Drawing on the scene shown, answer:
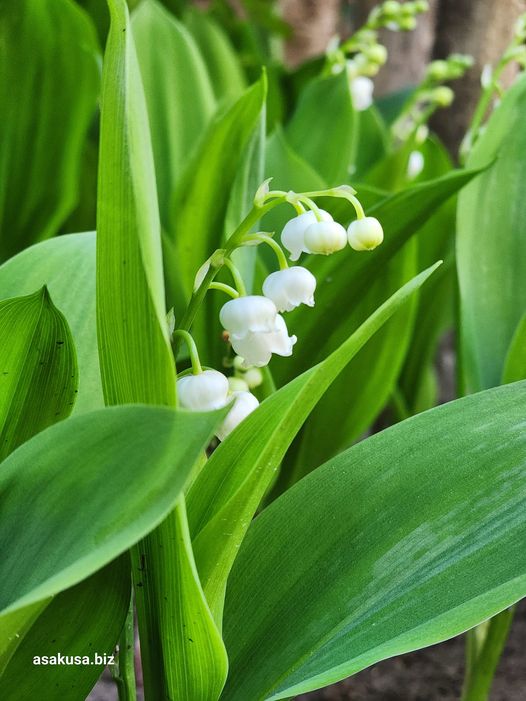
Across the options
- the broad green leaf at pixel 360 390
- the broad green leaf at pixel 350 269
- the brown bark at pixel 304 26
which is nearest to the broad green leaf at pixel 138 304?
the broad green leaf at pixel 350 269

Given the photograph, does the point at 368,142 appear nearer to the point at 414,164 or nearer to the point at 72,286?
the point at 414,164

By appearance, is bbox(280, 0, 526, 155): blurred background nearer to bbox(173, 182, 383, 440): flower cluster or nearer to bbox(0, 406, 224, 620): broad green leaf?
bbox(173, 182, 383, 440): flower cluster

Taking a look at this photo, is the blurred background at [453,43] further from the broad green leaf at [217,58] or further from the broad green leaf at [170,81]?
the broad green leaf at [170,81]

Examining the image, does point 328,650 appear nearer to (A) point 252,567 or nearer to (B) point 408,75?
(A) point 252,567

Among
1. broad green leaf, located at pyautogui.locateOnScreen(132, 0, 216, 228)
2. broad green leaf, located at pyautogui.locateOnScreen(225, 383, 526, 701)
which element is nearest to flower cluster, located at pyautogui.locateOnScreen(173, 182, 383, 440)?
broad green leaf, located at pyautogui.locateOnScreen(225, 383, 526, 701)

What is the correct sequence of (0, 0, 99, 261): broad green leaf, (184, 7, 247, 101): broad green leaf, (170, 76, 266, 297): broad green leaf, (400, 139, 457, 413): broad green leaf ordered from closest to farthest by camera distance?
(170, 76, 266, 297): broad green leaf
(0, 0, 99, 261): broad green leaf
(400, 139, 457, 413): broad green leaf
(184, 7, 247, 101): broad green leaf

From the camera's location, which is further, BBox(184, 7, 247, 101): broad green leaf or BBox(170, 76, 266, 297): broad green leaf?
BBox(184, 7, 247, 101): broad green leaf
